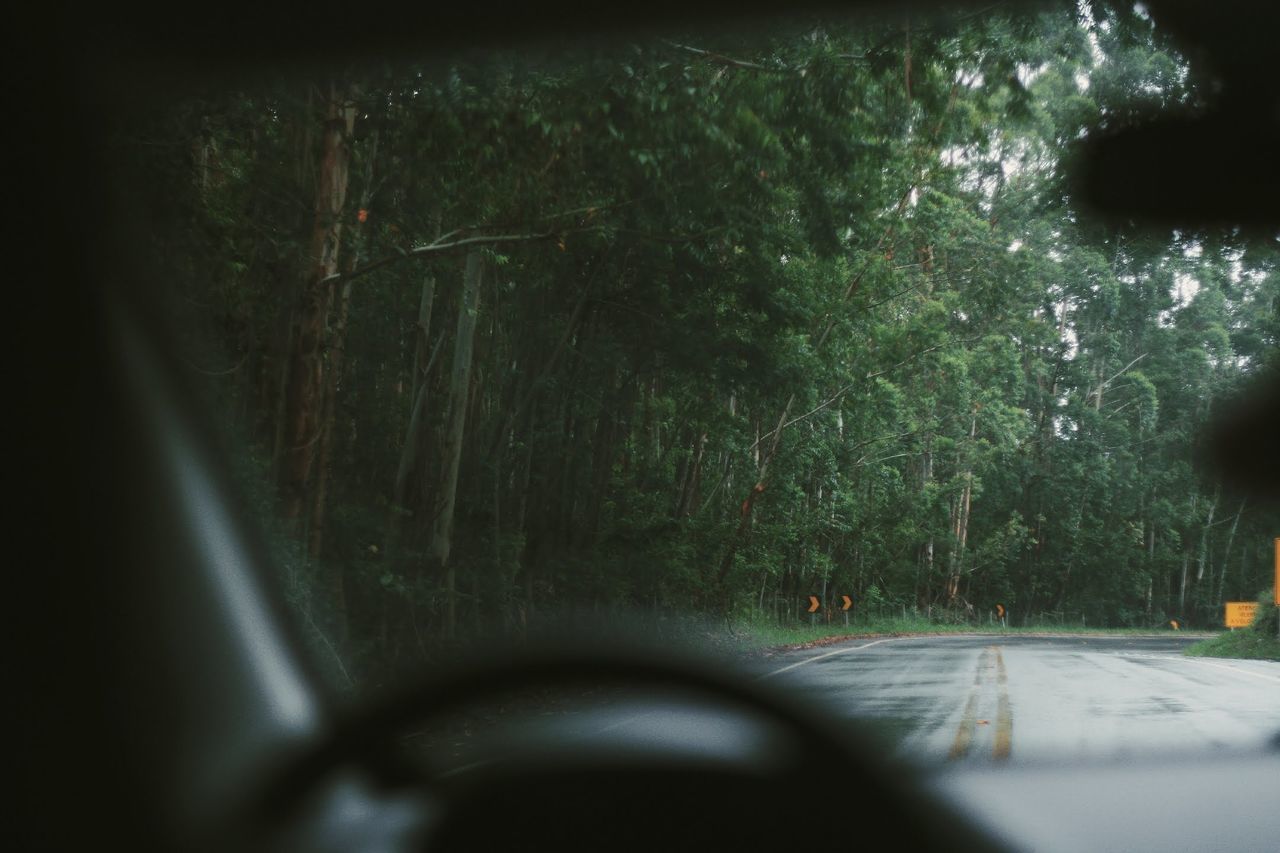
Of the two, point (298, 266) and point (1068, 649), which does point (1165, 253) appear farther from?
point (1068, 649)

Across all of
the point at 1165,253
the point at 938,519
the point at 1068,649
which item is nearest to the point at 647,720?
the point at 1165,253

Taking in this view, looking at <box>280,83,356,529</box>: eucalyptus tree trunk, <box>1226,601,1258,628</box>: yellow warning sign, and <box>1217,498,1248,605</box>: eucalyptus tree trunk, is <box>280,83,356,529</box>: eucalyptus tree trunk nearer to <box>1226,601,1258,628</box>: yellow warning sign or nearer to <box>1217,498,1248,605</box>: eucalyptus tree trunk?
<box>1217,498,1248,605</box>: eucalyptus tree trunk

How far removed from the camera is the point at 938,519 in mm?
31312

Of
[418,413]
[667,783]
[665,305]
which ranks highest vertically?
[665,305]

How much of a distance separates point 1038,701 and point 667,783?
9402mm

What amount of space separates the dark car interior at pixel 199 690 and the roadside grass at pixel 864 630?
15.5 metres

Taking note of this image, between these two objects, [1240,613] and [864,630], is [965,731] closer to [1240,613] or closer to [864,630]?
[1240,613]

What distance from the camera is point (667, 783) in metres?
2.11

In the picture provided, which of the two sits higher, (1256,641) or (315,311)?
(315,311)

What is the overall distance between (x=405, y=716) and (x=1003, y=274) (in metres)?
19.9

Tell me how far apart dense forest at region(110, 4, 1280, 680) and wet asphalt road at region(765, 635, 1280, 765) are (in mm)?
2023

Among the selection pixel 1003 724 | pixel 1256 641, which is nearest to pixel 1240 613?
pixel 1256 641

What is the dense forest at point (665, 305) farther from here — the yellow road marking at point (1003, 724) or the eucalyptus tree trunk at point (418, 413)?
the yellow road marking at point (1003, 724)

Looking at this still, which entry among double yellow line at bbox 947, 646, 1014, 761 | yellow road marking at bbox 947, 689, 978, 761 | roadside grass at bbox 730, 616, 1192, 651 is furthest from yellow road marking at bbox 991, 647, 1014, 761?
roadside grass at bbox 730, 616, 1192, 651
